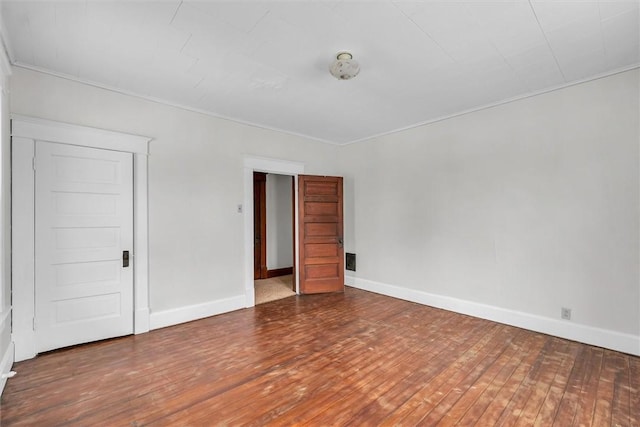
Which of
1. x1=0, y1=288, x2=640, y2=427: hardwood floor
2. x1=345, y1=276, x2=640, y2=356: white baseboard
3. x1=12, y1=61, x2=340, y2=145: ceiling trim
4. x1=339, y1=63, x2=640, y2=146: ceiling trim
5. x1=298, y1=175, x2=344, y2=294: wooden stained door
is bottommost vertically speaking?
x1=0, y1=288, x2=640, y2=427: hardwood floor

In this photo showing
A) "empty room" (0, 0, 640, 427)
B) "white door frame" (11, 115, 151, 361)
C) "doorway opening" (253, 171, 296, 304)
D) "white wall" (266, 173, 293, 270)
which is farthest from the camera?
"white wall" (266, 173, 293, 270)

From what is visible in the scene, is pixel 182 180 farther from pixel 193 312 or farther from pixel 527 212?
pixel 527 212

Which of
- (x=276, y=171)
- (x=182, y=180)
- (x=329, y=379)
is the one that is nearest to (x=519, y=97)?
(x=276, y=171)

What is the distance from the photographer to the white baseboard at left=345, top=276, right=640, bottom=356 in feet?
9.03

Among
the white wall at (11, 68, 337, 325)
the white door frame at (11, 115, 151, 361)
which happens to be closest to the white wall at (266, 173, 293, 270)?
the white wall at (11, 68, 337, 325)

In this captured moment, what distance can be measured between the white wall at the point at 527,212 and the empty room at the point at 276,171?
22 millimetres

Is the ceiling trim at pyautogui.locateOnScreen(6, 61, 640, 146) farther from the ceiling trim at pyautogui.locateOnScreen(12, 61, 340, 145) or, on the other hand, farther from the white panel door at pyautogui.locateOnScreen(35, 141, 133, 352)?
the white panel door at pyautogui.locateOnScreen(35, 141, 133, 352)

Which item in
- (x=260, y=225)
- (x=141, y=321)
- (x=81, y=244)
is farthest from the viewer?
(x=260, y=225)

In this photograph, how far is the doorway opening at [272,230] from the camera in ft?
20.3

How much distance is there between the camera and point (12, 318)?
2.56m

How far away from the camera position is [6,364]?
232 cm

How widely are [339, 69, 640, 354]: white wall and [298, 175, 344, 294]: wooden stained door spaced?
78cm

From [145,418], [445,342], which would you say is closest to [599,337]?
[445,342]

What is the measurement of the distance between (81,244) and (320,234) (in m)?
3.21
